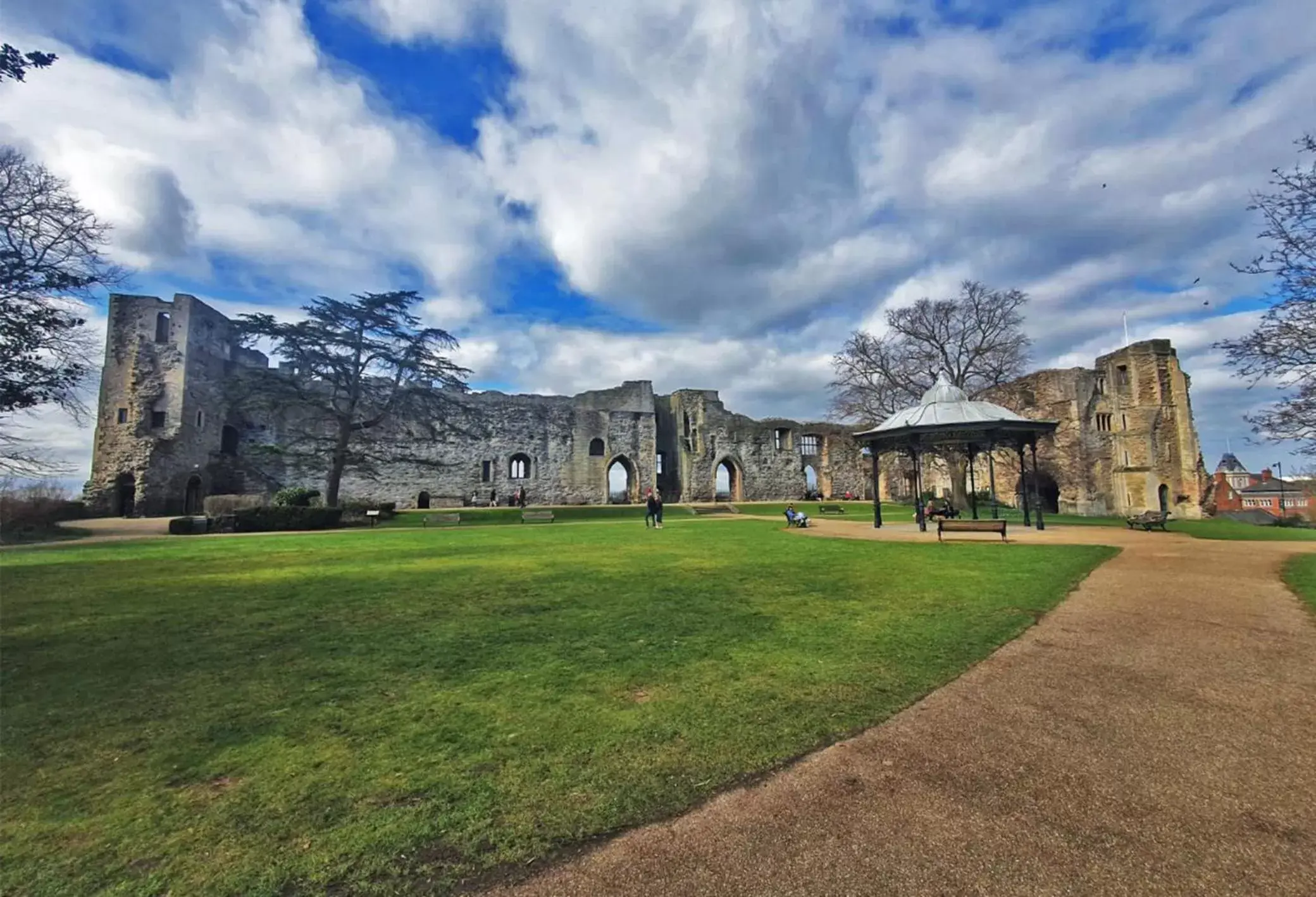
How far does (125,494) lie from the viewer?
26797 millimetres

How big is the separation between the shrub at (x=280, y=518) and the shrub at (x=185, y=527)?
101 centimetres

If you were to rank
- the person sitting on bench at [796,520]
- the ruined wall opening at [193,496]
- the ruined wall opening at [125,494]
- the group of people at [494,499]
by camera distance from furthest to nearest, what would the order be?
1. the group of people at [494,499]
2. the ruined wall opening at [193,496]
3. the ruined wall opening at [125,494]
4. the person sitting on bench at [796,520]

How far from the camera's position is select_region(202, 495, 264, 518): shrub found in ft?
67.1

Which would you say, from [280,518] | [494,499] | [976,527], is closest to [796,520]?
[976,527]

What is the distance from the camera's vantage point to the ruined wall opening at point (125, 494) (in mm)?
26547

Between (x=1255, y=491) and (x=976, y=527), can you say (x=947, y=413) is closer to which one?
(x=976, y=527)

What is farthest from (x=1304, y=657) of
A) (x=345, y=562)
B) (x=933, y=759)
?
(x=345, y=562)

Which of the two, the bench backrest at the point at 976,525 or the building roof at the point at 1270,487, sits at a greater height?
the building roof at the point at 1270,487

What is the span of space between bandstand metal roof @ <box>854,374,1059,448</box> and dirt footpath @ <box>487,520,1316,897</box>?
11.8 metres

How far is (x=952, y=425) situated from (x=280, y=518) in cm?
2112

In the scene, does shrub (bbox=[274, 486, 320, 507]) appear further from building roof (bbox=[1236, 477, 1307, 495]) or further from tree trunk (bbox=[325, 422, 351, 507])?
building roof (bbox=[1236, 477, 1307, 495])

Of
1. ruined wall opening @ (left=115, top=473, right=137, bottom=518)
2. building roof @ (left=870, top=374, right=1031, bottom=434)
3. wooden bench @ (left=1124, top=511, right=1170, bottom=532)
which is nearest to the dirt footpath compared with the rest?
building roof @ (left=870, top=374, right=1031, bottom=434)

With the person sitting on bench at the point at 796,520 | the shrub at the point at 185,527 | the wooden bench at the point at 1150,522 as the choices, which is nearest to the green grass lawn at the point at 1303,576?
the wooden bench at the point at 1150,522

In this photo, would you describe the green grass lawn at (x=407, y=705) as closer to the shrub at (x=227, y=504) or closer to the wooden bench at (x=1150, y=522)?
the wooden bench at (x=1150, y=522)
